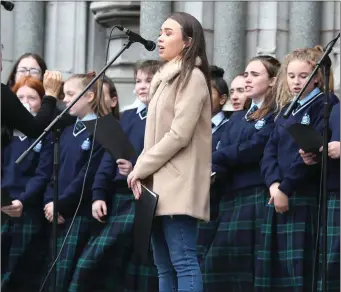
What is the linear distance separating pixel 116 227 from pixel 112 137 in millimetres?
800

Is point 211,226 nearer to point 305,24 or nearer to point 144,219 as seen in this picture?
point 144,219

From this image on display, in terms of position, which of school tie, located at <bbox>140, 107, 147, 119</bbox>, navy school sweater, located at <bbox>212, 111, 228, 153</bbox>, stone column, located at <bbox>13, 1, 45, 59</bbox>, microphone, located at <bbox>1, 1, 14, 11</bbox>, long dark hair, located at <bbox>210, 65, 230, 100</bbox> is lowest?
navy school sweater, located at <bbox>212, 111, 228, 153</bbox>

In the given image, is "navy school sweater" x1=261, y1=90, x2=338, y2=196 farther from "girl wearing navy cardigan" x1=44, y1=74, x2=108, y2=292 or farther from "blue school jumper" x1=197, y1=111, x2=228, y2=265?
"girl wearing navy cardigan" x1=44, y1=74, x2=108, y2=292

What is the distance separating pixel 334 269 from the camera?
716cm

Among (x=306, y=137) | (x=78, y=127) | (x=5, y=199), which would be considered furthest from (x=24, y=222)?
(x=306, y=137)

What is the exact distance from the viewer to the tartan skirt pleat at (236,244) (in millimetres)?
7645

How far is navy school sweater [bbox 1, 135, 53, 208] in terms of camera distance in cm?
855

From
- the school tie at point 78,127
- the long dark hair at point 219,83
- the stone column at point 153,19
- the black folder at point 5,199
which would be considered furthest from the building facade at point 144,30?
the black folder at point 5,199

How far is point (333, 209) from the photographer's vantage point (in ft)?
23.7

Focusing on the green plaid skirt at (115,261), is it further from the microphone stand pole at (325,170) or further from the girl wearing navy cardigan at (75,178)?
the microphone stand pole at (325,170)

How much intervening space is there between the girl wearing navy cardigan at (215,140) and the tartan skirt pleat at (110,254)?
0.44 m

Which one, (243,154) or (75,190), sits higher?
(243,154)

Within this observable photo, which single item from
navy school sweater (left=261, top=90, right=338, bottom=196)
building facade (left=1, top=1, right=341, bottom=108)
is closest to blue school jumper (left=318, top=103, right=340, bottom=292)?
navy school sweater (left=261, top=90, right=338, bottom=196)

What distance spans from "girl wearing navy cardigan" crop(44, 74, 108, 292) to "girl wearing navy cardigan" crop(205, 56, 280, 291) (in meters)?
0.93
